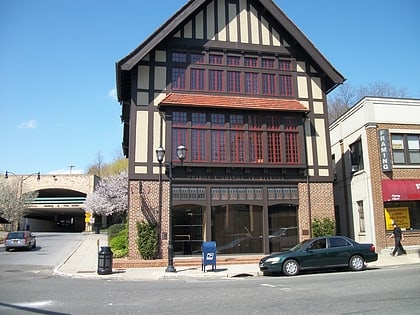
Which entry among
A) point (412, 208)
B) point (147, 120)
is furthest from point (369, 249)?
point (147, 120)

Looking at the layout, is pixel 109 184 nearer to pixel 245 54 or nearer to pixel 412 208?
pixel 245 54

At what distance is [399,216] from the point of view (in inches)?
874

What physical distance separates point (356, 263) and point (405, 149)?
32.2ft

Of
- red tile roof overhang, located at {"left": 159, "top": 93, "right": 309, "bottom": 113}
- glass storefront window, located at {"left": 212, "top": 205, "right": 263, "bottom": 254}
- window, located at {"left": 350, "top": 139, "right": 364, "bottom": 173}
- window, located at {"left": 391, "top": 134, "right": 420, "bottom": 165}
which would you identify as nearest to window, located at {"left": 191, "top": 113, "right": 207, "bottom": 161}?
red tile roof overhang, located at {"left": 159, "top": 93, "right": 309, "bottom": 113}

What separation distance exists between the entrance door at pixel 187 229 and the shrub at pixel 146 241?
4.33 feet

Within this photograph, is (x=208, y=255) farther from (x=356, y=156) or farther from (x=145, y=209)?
(x=356, y=156)

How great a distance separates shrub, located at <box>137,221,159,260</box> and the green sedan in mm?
6195

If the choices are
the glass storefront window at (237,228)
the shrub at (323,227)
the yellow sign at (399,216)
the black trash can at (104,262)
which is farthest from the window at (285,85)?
the black trash can at (104,262)

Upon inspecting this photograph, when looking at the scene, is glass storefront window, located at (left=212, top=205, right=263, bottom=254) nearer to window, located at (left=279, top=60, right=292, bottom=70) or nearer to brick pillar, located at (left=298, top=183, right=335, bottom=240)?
brick pillar, located at (left=298, top=183, right=335, bottom=240)

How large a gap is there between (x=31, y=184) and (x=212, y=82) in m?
50.1

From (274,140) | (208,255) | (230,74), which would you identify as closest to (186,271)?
(208,255)

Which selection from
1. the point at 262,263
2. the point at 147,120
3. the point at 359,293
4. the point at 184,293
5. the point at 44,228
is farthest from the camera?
the point at 44,228

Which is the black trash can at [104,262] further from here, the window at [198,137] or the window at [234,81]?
the window at [234,81]

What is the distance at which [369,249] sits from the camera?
634 inches
